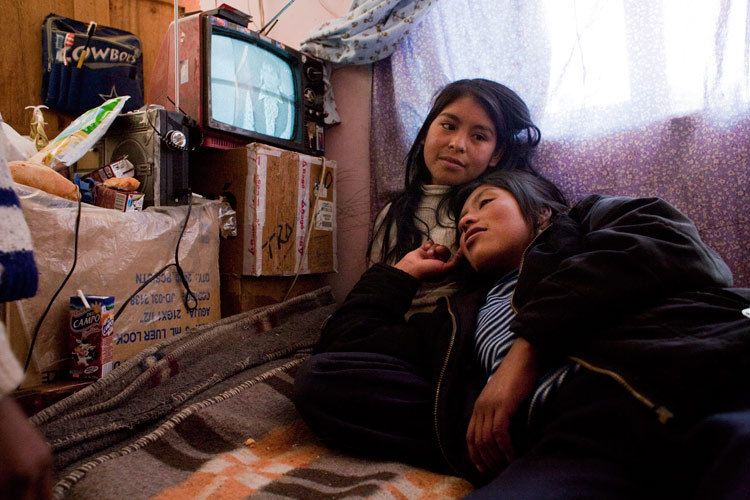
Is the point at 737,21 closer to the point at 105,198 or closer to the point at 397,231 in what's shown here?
the point at 397,231

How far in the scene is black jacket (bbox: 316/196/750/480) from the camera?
61 cm

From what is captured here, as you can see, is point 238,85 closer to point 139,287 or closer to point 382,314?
point 139,287

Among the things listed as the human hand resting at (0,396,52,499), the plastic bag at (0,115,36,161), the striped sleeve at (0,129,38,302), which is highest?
the plastic bag at (0,115,36,161)

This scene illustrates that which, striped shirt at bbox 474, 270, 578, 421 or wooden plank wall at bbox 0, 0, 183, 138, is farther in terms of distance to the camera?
wooden plank wall at bbox 0, 0, 183, 138

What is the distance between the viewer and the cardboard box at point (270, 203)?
160cm

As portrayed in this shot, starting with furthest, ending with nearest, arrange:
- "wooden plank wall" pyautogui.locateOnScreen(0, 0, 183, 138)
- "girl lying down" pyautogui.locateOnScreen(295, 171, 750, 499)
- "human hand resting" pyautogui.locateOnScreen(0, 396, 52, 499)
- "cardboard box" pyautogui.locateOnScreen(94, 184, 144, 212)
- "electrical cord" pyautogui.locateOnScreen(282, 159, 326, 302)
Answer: "wooden plank wall" pyautogui.locateOnScreen(0, 0, 183, 138) < "electrical cord" pyautogui.locateOnScreen(282, 159, 326, 302) < "cardboard box" pyautogui.locateOnScreen(94, 184, 144, 212) < "girl lying down" pyautogui.locateOnScreen(295, 171, 750, 499) < "human hand resting" pyautogui.locateOnScreen(0, 396, 52, 499)

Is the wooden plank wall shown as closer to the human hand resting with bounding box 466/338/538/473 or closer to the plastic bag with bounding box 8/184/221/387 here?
the plastic bag with bounding box 8/184/221/387

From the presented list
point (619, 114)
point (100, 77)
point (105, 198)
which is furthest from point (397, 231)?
point (100, 77)

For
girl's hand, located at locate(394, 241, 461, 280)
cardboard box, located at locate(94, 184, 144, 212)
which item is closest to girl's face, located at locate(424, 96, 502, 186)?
girl's hand, located at locate(394, 241, 461, 280)

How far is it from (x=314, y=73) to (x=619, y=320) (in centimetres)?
147

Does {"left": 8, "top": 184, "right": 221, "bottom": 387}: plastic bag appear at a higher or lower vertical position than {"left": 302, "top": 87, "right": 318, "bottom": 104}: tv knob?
lower

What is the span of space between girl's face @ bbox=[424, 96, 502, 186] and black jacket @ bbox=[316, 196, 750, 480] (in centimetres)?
47

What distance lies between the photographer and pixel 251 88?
1.68 metres

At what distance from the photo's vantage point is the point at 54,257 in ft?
3.67
